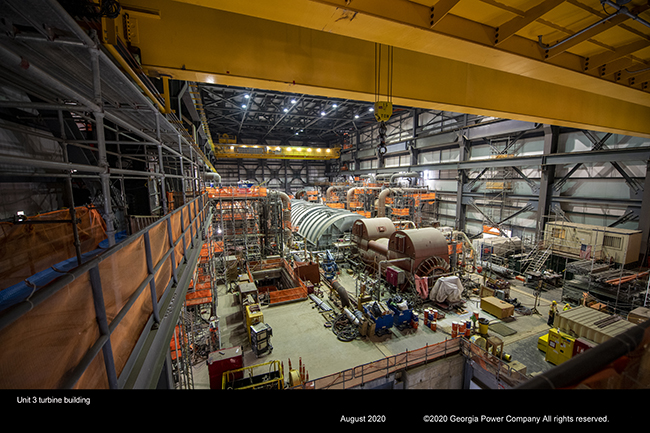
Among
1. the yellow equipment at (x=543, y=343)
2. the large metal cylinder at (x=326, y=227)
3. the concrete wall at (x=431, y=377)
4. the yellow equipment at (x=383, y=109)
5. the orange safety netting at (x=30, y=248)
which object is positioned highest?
the yellow equipment at (x=383, y=109)

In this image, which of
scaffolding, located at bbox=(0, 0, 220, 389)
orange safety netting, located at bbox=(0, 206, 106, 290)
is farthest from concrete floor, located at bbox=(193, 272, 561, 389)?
orange safety netting, located at bbox=(0, 206, 106, 290)

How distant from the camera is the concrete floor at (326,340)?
8.30m

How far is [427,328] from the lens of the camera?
10234 mm

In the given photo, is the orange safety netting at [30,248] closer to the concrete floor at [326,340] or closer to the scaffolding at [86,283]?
the scaffolding at [86,283]

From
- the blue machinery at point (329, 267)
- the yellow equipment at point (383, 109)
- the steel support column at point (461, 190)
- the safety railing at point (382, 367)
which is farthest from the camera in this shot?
the steel support column at point (461, 190)

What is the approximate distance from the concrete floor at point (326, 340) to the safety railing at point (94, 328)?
5.85 metres

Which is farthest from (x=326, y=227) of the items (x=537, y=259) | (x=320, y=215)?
(x=537, y=259)

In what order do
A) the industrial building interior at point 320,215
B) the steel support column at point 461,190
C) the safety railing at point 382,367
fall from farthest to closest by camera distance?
the steel support column at point 461,190 → the safety railing at point 382,367 → the industrial building interior at point 320,215

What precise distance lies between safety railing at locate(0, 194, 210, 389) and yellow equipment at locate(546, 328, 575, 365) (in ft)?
36.6

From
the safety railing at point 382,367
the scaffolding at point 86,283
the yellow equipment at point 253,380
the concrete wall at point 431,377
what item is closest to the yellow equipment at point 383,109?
the scaffolding at point 86,283

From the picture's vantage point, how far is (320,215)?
20.5 m

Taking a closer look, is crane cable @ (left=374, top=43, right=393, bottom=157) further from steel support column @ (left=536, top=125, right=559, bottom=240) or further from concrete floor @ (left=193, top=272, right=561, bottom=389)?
steel support column @ (left=536, top=125, right=559, bottom=240)

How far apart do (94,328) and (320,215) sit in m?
18.8
